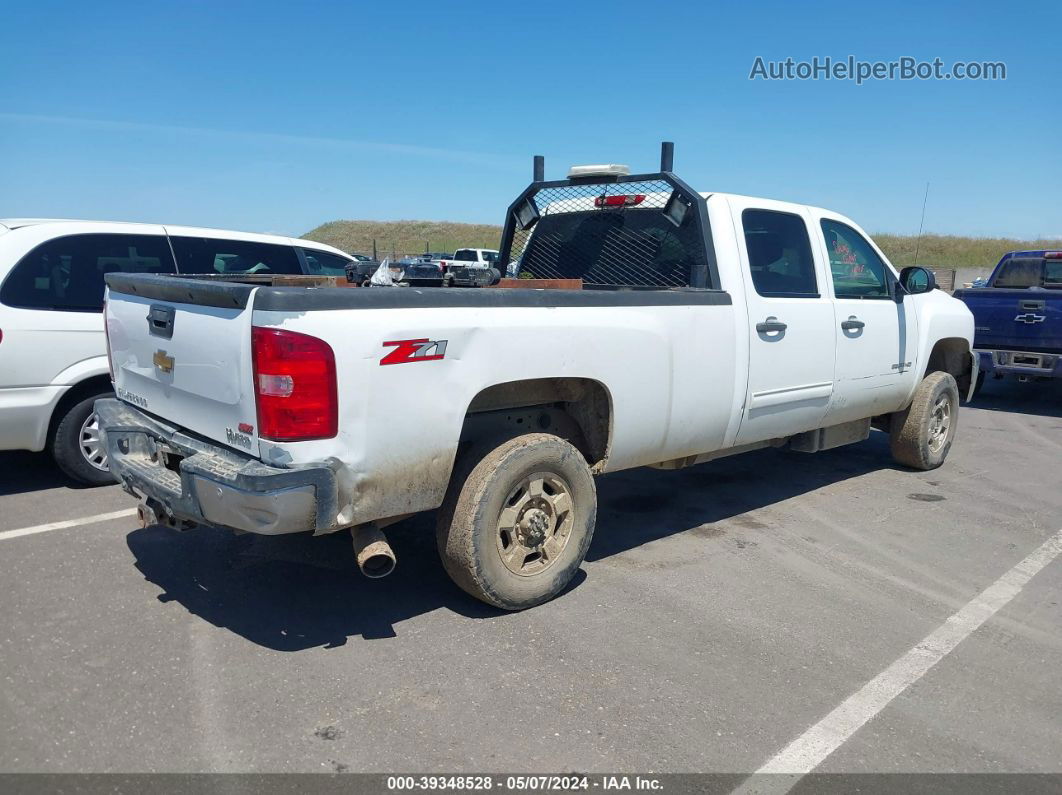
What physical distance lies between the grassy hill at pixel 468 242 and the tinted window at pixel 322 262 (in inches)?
1659

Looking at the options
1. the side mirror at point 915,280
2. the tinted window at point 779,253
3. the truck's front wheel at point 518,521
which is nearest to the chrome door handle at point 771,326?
the tinted window at point 779,253

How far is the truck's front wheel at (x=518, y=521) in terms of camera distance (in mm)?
3814

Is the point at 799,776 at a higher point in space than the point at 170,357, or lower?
lower

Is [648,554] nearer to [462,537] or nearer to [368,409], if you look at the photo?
[462,537]

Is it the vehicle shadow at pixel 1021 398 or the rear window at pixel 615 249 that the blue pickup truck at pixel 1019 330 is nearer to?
the vehicle shadow at pixel 1021 398

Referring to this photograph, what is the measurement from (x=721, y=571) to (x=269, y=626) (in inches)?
96.0

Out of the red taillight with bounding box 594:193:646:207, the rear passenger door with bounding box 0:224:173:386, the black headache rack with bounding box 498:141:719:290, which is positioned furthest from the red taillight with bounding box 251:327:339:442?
the rear passenger door with bounding box 0:224:173:386

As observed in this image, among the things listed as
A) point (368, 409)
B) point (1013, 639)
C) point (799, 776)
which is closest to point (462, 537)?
point (368, 409)

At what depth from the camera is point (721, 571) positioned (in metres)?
4.73

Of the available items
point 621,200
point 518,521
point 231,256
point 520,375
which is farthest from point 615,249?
point 231,256

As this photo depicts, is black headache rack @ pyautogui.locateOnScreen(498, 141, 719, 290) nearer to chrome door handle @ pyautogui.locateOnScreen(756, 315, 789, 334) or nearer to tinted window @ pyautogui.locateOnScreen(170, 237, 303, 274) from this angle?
chrome door handle @ pyautogui.locateOnScreen(756, 315, 789, 334)

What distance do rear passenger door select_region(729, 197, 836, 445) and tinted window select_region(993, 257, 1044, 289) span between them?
297 inches

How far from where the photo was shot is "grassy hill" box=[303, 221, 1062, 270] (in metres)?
57.6

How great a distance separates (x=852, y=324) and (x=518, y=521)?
3025 mm
